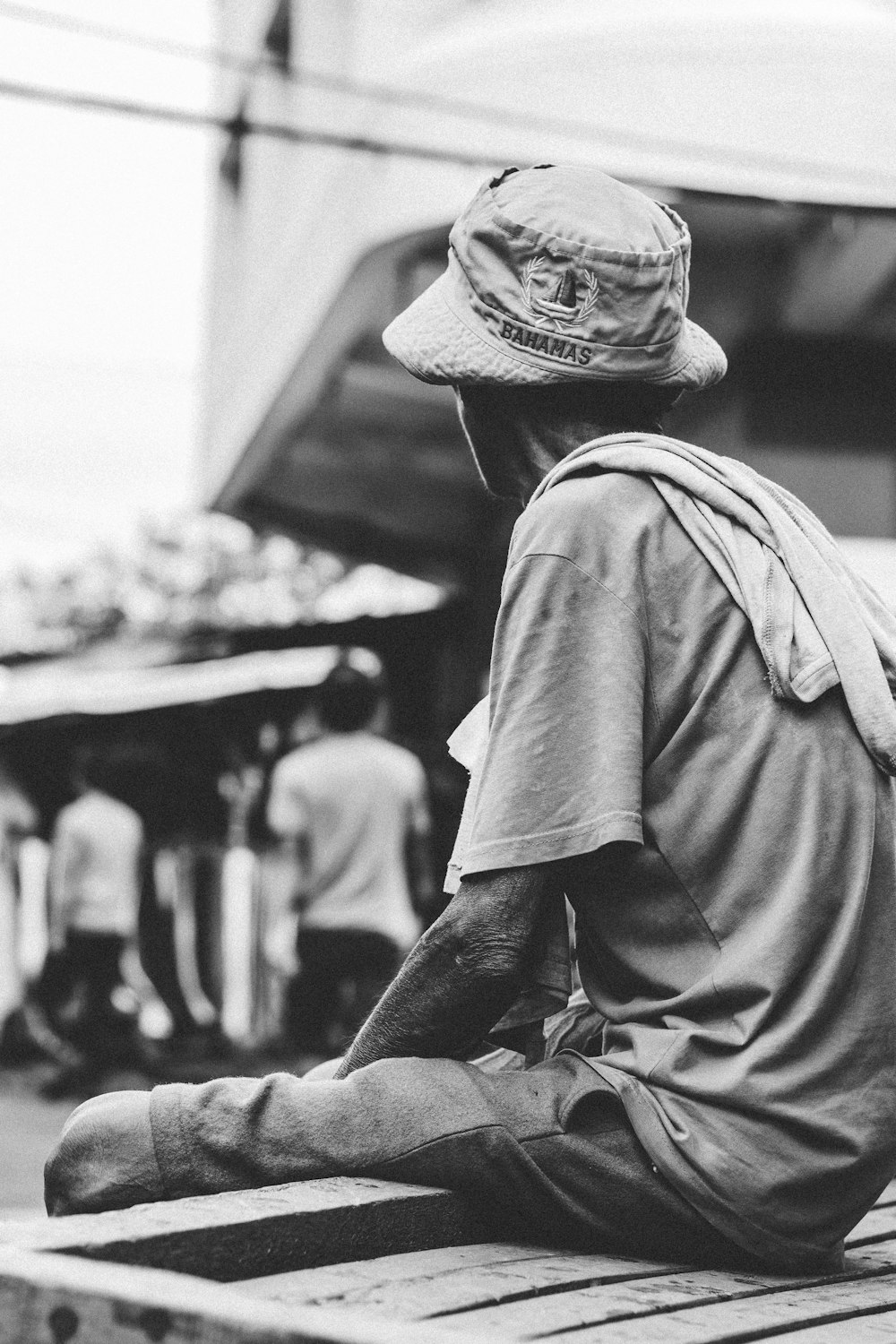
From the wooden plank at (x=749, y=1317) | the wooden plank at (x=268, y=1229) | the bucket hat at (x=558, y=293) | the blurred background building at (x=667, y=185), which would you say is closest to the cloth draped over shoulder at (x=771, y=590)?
the bucket hat at (x=558, y=293)

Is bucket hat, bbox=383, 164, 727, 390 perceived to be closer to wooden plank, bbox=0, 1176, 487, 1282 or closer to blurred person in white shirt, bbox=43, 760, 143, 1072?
wooden plank, bbox=0, 1176, 487, 1282

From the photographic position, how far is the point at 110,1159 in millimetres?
2008

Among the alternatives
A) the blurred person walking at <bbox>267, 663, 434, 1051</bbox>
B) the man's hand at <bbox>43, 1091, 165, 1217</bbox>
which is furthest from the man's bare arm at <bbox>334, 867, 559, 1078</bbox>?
the blurred person walking at <bbox>267, 663, 434, 1051</bbox>

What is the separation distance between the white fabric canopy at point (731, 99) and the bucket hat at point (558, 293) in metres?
6.96

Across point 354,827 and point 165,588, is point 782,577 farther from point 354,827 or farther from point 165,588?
point 165,588

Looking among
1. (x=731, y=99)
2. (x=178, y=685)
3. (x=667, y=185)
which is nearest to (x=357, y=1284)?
(x=667, y=185)

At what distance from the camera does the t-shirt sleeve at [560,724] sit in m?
2.02

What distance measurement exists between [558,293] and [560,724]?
0.55 meters

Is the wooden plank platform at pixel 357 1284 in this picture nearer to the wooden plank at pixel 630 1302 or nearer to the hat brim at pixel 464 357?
the wooden plank at pixel 630 1302

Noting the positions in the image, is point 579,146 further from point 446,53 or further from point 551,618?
point 551,618

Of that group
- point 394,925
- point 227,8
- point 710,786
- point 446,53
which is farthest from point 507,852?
point 227,8

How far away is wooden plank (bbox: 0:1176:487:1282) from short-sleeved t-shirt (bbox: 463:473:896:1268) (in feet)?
0.83

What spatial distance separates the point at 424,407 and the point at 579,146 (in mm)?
2628

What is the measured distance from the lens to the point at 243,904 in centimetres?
Result: 1227
